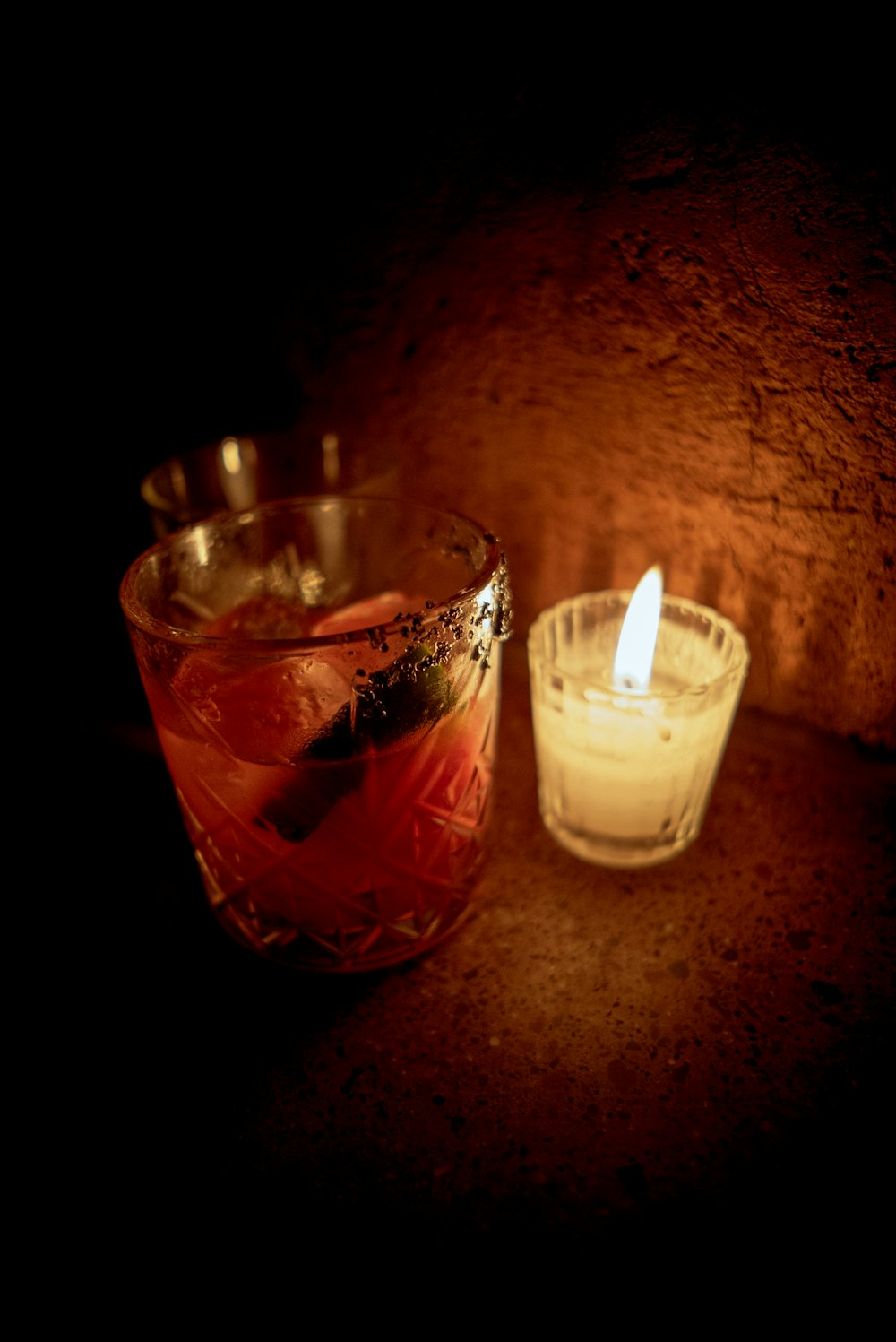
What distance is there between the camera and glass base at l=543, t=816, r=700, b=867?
802 mm

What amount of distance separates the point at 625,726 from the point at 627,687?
67 mm

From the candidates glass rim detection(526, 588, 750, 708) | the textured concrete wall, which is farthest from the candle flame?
the textured concrete wall

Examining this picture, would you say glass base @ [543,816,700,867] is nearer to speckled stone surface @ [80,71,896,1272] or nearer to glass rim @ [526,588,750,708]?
speckled stone surface @ [80,71,896,1272]

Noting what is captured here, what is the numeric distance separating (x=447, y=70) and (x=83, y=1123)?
0.93m

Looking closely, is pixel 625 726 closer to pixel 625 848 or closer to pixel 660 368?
pixel 625 848

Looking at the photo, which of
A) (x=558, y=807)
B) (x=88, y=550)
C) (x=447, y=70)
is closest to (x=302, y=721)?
(x=558, y=807)

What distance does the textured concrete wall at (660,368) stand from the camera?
0.69m

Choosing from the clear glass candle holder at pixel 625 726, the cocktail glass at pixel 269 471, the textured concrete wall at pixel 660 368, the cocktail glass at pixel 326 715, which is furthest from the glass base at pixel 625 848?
the cocktail glass at pixel 269 471

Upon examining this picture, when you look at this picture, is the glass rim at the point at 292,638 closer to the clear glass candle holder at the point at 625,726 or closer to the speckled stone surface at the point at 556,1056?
the clear glass candle holder at the point at 625,726

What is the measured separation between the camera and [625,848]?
0.80 meters

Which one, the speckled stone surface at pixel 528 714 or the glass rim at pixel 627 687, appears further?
the glass rim at pixel 627 687

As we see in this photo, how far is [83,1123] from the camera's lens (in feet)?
2.01

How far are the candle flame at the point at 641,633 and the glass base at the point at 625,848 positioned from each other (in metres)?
0.15

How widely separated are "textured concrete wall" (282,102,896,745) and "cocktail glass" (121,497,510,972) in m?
0.25
